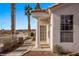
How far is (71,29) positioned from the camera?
500 inches

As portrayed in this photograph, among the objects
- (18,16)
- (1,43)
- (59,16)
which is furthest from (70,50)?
(18,16)

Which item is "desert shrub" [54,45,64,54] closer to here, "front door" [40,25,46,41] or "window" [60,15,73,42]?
"window" [60,15,73,42]

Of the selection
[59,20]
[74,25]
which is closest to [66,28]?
[74,25]

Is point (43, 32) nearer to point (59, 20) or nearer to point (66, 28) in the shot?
point (66, 28)

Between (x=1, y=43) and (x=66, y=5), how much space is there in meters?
5.88

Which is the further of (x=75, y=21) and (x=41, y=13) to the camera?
(x=41, y=13)

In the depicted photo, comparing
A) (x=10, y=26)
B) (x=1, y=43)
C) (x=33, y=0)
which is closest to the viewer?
(x=33, y=0)

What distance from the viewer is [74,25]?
12523 mm

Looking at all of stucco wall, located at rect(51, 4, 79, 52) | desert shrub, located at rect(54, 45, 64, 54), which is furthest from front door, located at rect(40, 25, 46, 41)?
desert shrub, located at rect(54, 45, 64, 54)

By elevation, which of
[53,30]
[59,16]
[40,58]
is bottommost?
[40,58]

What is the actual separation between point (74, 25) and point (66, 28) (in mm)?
560

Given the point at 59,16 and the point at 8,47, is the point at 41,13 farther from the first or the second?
the point at 8,47

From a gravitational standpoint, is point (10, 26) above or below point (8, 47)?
above

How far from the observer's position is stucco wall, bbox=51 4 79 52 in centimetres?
1245
